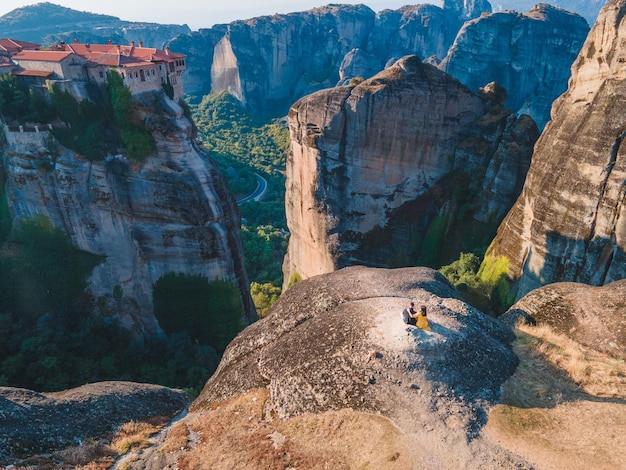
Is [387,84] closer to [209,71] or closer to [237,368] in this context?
[237,368]

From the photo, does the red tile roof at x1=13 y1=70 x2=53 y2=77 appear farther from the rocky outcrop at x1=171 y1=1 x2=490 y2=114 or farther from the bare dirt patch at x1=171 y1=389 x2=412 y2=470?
the rocky outcrop at x1=171 y1=1 x2=490 y2=114

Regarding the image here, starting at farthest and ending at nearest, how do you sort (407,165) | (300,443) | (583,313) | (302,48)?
(302,48) < (407,165) < (583,313) < (300,443)

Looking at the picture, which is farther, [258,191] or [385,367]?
[258,191]

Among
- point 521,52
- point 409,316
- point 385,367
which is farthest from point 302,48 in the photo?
point 385,367

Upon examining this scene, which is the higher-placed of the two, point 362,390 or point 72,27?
point 72,27

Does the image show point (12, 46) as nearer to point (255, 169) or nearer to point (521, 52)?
point (255, 169)

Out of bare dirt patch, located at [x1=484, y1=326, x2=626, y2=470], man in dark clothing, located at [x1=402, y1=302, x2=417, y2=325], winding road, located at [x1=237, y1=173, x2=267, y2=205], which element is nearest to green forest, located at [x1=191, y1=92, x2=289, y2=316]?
winding road, located at [x1=237, y1=173, x2=267, y2=205]

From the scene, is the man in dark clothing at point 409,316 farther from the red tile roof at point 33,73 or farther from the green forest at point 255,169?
the red tile roof at point 33,73

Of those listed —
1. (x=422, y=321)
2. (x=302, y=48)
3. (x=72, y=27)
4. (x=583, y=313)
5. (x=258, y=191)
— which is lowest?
(x=258, y=191)

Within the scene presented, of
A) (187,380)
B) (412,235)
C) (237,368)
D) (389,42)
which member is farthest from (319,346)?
(389,42)
